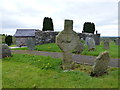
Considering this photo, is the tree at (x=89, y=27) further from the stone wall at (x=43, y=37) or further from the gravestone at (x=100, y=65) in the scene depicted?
the gravestone at (x=100, y=65)

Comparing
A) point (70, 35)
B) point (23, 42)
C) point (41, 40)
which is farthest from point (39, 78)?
point (23, 42)

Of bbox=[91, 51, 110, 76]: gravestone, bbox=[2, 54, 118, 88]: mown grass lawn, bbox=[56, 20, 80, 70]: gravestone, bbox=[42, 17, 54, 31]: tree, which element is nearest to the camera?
bbox=[2, 54, 118, 88]: mown grass lawn

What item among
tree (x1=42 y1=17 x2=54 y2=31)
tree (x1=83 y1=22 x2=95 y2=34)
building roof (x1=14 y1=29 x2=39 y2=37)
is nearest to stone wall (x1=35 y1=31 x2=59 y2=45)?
building roof (x1=14 y1=29 x2=39 y2=37)

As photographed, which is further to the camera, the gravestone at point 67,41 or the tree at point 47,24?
the tree at point 47,24

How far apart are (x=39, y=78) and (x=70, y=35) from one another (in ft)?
12.4

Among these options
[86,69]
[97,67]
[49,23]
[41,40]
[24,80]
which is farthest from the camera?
[49,23]

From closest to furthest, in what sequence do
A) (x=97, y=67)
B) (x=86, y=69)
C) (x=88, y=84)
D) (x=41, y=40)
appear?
(x=88, y=84), (x=97, y=67), (x=86, y=69), (x=41, y=40)

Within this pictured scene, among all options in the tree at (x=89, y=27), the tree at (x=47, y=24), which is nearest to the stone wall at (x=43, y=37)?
the tree at (x=47, y=24)

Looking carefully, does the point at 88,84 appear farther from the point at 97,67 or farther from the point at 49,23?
the point at 49,23

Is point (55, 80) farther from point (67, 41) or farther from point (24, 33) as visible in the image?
point (24, 33)

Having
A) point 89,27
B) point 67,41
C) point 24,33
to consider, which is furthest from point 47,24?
point 67,41

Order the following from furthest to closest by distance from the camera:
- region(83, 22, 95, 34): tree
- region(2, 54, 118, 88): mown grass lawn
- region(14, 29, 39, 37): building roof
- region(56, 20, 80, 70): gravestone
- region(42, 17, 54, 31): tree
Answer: region(83, 22, 95, 34): tree → region(42, 17, 54, 31): tree → region(14, 29, 39, 37): building roof → region(56, 20, 80, 70): gravestone → region(2, 54, 118, 88): mown grass lawn

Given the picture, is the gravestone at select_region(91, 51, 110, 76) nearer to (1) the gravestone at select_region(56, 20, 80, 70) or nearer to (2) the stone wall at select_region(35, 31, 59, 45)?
(1) the gravestone at select_region(56, 20, 80, 70)

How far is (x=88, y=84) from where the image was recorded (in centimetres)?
704
